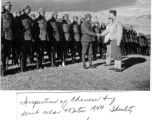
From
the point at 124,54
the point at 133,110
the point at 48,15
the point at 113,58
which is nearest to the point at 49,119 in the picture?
A: the point at 133,110

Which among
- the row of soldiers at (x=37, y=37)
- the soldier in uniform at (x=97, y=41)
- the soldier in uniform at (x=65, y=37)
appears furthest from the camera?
the soldier in uniform at (x=65, y=37)

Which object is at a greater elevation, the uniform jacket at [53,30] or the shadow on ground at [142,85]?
the uniform jacket at [53,30]

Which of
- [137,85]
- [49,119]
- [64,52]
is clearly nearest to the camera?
[49,119]

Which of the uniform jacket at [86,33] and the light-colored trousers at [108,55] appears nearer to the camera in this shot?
the light-colored trousers at [108,55]

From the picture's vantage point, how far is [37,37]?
28.7ft

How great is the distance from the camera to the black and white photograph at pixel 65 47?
24.7 feet

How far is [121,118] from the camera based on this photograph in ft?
23.8

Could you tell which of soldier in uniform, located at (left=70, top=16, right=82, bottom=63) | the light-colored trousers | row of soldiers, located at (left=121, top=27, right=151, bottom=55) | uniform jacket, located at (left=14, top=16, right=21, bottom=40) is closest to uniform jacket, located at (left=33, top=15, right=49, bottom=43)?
uniform jacket, located at (left=14, top=16, right=21, bottom=40)

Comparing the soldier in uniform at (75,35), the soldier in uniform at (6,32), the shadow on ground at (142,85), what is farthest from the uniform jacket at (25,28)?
the shadow on ground at (142,85)

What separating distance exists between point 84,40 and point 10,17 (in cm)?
231

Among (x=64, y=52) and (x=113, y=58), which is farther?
(x=64, y=52)

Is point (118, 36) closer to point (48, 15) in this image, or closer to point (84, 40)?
point (84, 40)

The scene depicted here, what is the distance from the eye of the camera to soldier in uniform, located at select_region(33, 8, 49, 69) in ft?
28.4

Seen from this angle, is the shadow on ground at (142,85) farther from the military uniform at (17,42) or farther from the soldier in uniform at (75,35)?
the military uniform at (17,42)
